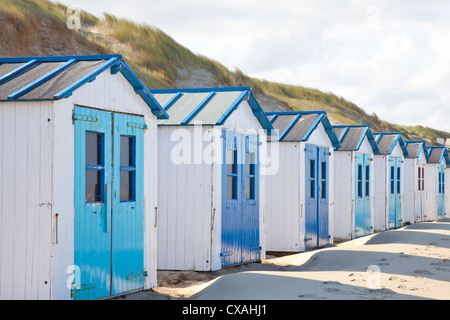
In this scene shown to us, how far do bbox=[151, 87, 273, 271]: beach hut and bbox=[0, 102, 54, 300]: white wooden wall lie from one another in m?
4.73

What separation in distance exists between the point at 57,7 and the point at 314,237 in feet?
75.1

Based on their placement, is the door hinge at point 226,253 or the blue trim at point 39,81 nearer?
the blue trim at point 39,81

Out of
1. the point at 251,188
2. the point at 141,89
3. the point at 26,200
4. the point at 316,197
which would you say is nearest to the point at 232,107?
the point at 251,188

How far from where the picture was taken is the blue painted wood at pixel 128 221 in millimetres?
9211

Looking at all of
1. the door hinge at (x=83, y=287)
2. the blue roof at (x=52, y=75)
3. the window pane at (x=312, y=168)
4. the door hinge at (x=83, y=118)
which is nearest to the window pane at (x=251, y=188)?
the window pane at (x=312, y=168)

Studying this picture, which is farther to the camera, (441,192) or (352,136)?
(441,192)

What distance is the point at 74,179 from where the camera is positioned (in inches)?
324

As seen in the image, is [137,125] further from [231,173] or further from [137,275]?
[231,173]

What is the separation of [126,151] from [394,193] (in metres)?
17.3

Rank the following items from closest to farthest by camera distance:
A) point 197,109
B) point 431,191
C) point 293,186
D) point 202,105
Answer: point 197,109, point 202,105, point 293,186, point 431,191

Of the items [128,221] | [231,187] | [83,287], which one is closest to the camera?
[83,287]

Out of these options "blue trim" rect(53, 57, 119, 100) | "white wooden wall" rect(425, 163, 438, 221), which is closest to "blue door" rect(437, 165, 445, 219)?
"white wooden wall" rect(425, 163, 438, 221)

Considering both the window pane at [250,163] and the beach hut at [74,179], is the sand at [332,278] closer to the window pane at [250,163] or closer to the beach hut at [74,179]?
the beach hut at [74,179]
